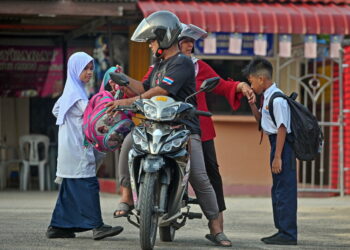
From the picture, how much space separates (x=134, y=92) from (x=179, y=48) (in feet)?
1.75

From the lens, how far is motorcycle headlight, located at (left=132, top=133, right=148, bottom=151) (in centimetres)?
715

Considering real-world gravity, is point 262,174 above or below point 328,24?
below

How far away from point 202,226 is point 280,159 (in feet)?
6.66

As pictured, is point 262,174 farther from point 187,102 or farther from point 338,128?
point 187,102

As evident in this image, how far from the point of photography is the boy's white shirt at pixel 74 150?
844cm

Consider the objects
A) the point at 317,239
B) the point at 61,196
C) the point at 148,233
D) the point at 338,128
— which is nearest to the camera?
the point at 148,233

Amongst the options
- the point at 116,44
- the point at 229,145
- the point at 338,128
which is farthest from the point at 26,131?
the point at 338,128

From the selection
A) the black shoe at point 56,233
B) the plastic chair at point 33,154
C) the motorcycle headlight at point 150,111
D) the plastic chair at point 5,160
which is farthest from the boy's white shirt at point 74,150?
the plastic chair at point 5,160

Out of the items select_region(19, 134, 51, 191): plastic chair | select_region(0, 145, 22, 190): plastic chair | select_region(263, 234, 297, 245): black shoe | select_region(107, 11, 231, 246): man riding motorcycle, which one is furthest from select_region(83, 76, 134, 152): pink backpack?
select_region(0, 145, 22, 190): plastic chair

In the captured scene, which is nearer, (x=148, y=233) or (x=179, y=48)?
(x=148, y=233)

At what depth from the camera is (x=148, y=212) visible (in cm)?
693

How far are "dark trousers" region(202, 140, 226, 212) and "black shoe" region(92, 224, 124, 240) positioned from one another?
0.90m

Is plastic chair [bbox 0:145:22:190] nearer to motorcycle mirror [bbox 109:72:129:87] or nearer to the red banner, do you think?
the red banner

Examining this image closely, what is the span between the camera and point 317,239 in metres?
9.05
